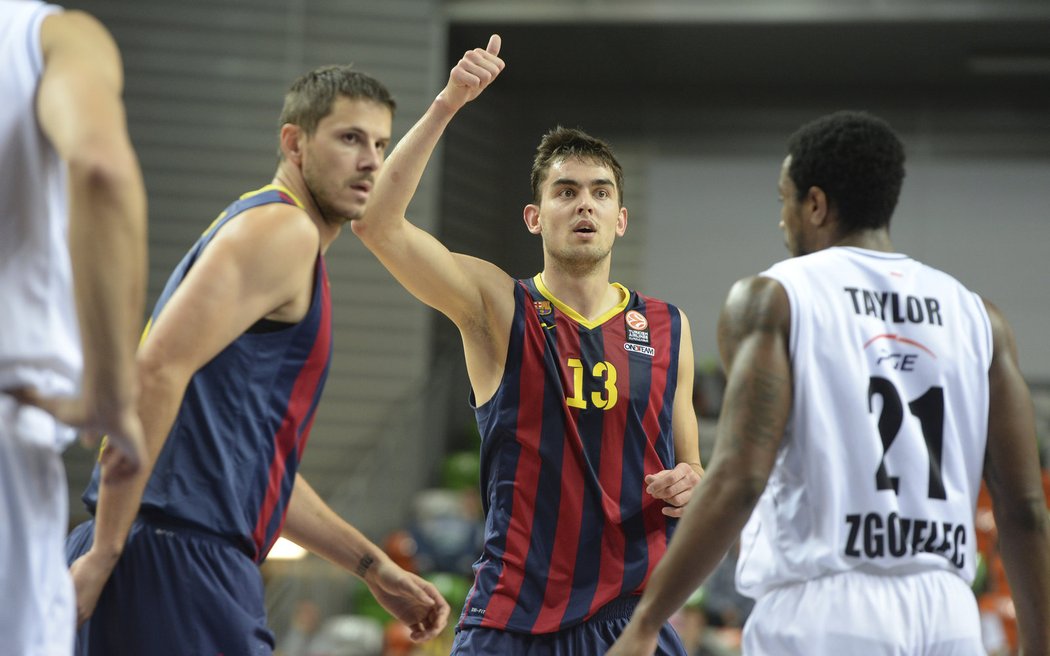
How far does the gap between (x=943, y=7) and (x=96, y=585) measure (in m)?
13.4

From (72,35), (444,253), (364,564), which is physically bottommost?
(364,564)

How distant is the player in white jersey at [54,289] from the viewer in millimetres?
2111

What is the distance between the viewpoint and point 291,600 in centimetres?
1118

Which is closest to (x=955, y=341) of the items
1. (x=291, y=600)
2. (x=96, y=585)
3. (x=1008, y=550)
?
(x=1008, y=550)

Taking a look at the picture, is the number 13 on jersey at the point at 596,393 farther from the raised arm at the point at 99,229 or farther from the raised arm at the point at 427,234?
the raised arm at the point at 99,229

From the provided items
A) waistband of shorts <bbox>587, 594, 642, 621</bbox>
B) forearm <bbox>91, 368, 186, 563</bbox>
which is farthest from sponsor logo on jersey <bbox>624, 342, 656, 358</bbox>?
forearm <bbox>91, 368, 186, 563</bbox>

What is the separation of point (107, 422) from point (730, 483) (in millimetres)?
1515

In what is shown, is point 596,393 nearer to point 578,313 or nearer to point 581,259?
point 578,313

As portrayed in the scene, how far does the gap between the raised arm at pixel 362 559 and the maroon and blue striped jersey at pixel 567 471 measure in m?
0.19

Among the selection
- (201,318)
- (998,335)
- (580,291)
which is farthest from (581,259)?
(201,318)

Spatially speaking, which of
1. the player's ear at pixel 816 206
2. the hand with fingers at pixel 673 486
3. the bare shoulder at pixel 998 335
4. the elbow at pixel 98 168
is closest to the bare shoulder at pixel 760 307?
the player's ear at pixel 816 206

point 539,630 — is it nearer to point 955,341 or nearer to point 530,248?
point 955,341

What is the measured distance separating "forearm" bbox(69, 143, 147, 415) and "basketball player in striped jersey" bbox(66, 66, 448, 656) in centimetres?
83

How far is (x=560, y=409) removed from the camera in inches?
169
